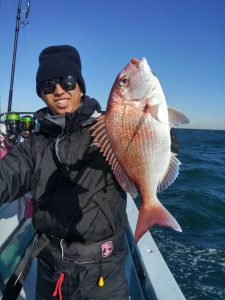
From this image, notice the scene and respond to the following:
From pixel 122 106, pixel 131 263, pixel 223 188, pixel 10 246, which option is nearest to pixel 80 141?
pixel 122 106

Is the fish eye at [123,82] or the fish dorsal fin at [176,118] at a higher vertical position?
the fish eye at [123,82]

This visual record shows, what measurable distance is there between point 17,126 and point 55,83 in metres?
3.09

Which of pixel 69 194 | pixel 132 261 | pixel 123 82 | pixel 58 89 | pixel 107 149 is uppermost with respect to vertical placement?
pixel 123 82

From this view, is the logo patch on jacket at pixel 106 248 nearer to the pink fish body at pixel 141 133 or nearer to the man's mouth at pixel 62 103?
the pink fish body at pixel 141 133

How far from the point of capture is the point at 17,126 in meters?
4.94

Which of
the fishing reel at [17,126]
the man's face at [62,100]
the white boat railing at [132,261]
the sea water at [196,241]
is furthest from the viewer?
the sea water at [196,241]

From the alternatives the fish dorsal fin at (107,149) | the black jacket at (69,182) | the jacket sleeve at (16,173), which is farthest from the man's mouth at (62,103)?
the fish dorsal fin at (107,149)

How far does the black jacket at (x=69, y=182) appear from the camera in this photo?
195 cm

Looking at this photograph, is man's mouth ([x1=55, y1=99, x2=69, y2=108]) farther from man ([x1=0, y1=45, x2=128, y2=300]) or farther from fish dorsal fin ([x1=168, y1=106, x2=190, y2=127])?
fish dorsal fin ([x1=168, y1=106, x2=190, y2=127])

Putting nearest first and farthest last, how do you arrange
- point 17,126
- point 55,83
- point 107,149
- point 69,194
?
point 107,149
point 69,194
point 55,83
point 17,126

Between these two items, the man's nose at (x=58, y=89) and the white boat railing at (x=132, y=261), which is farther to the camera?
→ the white boat railing at (x=132, y=261)

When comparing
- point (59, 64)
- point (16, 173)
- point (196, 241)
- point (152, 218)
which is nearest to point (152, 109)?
point (152, 218)

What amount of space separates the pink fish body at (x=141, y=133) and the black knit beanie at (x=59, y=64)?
63 centimetres

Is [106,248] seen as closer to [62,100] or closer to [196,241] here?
[62,100]
